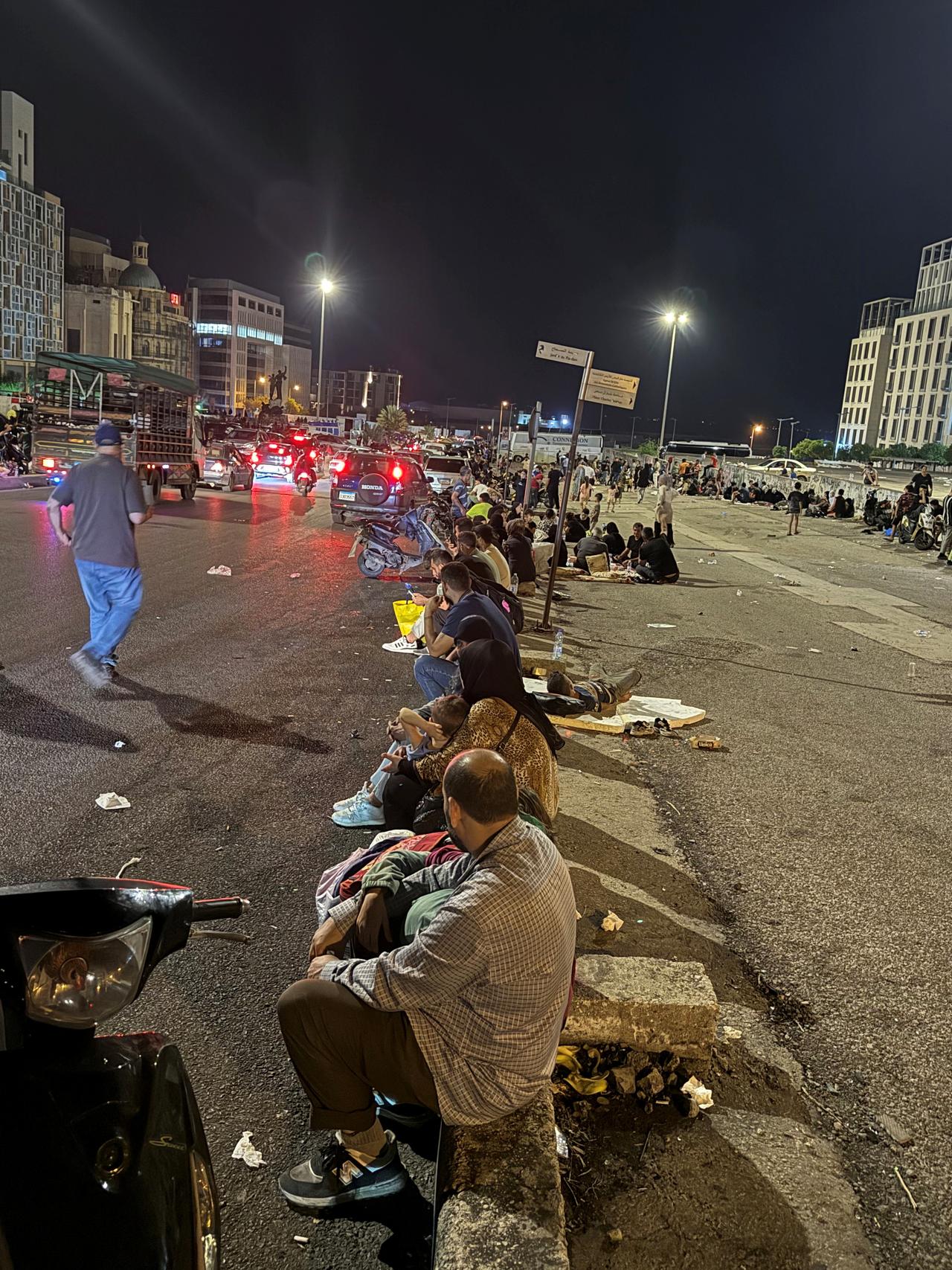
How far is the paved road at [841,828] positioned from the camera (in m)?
3.54

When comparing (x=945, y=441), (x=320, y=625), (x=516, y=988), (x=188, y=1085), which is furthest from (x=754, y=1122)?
(x=945, y=441)

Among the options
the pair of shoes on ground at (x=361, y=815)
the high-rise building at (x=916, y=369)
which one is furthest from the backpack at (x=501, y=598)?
the high-rise building at (x=916, y=369)

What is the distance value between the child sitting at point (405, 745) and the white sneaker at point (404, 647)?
4.53 m

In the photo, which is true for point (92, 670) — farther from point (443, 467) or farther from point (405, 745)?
point (443, 467)

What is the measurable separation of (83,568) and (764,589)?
1287cm

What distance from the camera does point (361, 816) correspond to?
219 inches

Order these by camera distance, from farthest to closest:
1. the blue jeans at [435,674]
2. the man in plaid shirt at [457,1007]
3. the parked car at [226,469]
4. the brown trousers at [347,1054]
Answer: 1. the parked car at [226,469]
2. the blue jeans at [435,674]
3. the brown trousers at [347,1054]
4. the man in plaid shirt at [457,1007]

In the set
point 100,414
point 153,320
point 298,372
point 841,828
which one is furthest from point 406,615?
point 298,372

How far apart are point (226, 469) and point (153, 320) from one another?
114019mm

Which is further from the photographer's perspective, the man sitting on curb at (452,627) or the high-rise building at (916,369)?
the high-rise building at (916,369)

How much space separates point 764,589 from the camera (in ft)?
58.7

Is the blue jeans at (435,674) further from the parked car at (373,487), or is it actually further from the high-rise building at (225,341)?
the high-rise building at (225,341)

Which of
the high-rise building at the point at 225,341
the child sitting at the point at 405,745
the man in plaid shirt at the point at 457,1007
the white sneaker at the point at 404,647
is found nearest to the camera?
the man in plaid shirt at the point at 457,1007

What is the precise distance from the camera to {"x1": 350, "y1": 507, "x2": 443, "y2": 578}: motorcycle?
1556 centimetres
